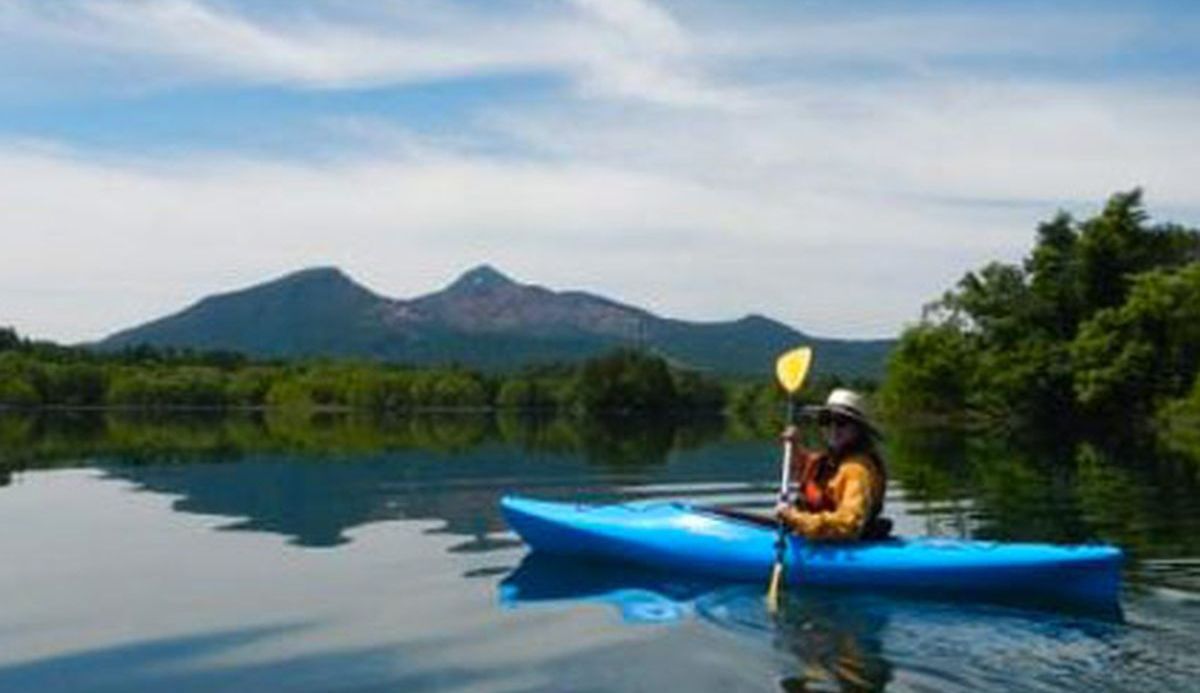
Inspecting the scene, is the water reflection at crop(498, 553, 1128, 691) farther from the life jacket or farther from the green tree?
the green tree

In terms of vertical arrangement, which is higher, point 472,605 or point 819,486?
point 819,486

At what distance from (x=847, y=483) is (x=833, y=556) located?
69cm

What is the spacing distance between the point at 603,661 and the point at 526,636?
1.24 m

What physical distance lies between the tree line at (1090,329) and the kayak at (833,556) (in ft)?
161

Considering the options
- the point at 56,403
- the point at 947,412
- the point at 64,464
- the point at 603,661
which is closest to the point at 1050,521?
the point at 603,661

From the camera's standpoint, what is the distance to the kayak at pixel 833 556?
48.8 feet

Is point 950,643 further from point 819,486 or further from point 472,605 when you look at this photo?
point 472,605

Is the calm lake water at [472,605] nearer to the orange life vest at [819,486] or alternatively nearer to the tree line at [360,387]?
the orange life vest at [819,486]

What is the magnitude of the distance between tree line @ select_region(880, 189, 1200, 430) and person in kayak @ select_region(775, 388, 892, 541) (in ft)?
163

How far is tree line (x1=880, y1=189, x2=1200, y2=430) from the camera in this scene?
6444 centimetres

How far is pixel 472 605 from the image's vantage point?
1516 cm

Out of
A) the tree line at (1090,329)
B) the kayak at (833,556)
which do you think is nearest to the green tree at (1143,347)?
the tree line at (1090,329)

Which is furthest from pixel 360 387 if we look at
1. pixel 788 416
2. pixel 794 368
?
pixel 788 416

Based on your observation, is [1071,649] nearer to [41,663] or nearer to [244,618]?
[244,618]
